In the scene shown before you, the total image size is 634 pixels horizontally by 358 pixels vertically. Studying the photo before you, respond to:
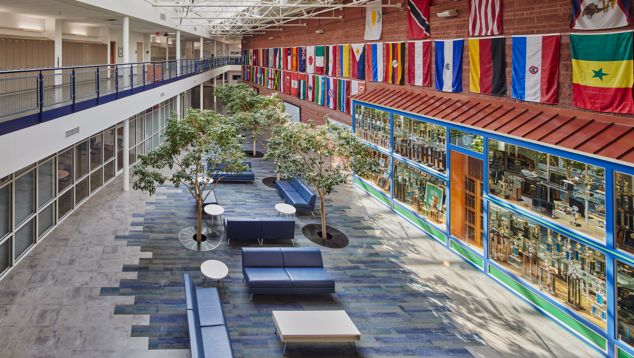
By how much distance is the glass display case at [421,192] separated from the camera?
13305mm

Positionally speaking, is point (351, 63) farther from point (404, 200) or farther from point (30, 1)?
point (30, 1)

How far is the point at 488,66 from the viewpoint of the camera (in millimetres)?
11086

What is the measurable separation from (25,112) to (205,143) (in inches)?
176

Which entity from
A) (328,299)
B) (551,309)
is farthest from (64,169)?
(551,309)

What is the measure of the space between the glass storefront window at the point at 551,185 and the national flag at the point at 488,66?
4.37 feet

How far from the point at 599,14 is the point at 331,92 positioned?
14.9m

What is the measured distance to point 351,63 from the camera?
1966cm

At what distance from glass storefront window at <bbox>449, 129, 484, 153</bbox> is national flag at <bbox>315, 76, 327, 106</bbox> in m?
11.7

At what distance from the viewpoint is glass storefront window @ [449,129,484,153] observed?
11.2 m

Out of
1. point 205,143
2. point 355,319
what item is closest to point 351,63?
point 205,143

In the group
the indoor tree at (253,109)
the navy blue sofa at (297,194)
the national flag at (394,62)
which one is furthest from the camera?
the indoor tree at (253,109)

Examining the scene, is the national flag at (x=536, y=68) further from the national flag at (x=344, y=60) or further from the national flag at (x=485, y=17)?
the national flag at (x=344, y=60)

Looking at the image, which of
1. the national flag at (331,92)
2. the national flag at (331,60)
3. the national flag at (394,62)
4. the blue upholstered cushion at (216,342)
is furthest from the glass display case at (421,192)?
the national flag at (331,60)

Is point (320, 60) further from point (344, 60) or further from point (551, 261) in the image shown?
point (551, 261)
